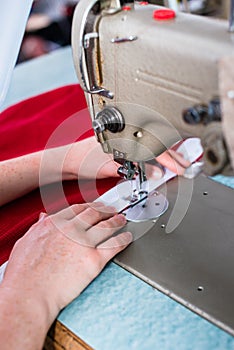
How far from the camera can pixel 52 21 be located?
11.9ft

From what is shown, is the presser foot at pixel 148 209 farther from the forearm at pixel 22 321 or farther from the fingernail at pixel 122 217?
the forearm at pixel 22 321

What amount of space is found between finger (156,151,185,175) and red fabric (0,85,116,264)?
13 centimetres

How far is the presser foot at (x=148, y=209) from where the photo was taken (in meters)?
1.12

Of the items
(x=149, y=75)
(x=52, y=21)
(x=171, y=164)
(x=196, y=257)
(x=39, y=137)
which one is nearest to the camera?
(x=149, y=75)

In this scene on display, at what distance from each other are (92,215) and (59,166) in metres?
0.28

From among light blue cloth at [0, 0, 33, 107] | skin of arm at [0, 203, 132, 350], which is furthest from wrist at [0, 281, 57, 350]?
light blue cloth at [0, 0, 33, 107]

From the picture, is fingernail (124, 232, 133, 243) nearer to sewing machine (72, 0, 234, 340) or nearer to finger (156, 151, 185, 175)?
sewing machine (72, 0, 234, 340)

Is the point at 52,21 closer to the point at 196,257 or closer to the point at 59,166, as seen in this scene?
the point at 59,166

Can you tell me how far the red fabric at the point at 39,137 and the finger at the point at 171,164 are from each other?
13 centimetres

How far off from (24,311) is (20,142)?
73 centimetres

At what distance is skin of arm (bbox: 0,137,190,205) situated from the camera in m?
1.28

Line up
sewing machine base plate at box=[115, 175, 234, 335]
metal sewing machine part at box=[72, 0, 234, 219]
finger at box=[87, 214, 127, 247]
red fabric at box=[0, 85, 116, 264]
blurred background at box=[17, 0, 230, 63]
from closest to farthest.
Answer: metal sewing machine part at box=[72, 0, 234, 219], sewing machine base plate at box=[115, 175, 234, 335], finger at box=[87, 214, 127, 247], red fabric at box=[0, 85, 116, 264], blurred background at box=[17, 0, 230, 63]

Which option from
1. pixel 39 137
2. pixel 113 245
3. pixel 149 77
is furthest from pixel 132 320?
pixel 39 137

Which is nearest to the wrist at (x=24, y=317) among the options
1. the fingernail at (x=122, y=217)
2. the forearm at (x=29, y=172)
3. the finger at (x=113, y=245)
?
the finger at (x=113, y=245)
